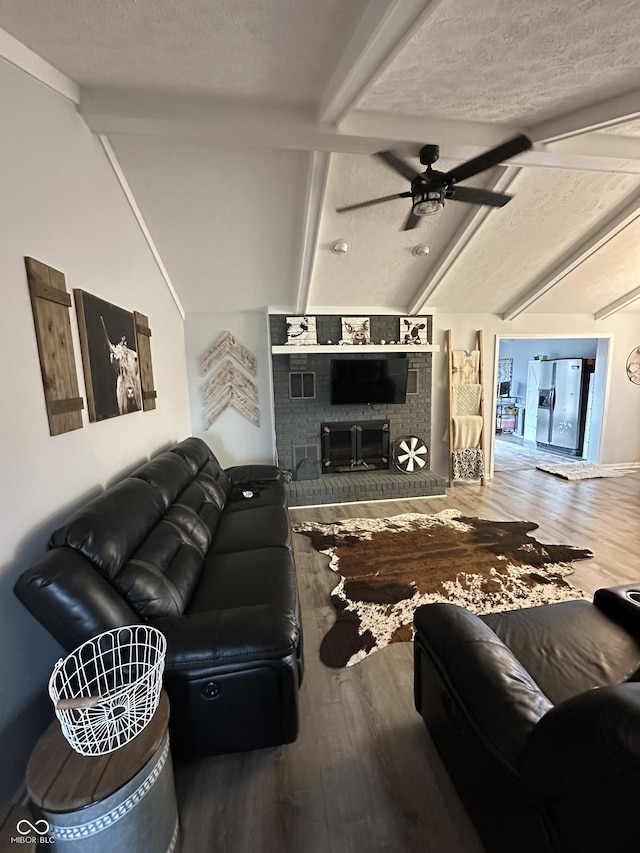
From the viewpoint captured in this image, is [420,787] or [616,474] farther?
[616,474]

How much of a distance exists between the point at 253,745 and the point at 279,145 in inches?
123

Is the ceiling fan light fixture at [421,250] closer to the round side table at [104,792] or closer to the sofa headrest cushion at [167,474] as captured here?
the sofa headrest cushion at [167,474]

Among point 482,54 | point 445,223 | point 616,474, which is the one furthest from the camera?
point 616,474

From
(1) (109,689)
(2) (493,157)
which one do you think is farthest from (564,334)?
(1) (109,689)

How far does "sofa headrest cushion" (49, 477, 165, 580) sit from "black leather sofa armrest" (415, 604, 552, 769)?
1.28 meters

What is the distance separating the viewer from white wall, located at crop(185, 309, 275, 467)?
15.5 ft

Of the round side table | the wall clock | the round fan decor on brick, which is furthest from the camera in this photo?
the wall clock

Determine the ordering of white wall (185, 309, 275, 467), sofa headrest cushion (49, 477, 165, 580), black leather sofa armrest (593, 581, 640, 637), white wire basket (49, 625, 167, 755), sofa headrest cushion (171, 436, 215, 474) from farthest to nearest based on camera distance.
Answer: white wall (185, 309, 275, 467) < sofa headrest cushion (171, 436, 215, 474) < black leather sofa armrest (593, 581, 640, 637) < sofa headrest cushion (49, 477, 165, 580) < white wire basket (49, 625, 167, 755)

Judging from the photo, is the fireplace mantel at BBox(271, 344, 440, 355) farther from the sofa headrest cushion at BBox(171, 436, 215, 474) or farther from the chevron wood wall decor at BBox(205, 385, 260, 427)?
the sofa headrest cushion at BBox(171, 436, 215, 474)

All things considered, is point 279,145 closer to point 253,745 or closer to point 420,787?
point 253,745

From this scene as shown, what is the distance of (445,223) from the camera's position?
11.3ft

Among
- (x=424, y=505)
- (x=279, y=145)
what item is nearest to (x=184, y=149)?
(x=279, y=145)

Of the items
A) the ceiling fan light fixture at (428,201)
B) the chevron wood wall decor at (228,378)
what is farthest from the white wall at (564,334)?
the ceiling fan light fixture at (428,201)

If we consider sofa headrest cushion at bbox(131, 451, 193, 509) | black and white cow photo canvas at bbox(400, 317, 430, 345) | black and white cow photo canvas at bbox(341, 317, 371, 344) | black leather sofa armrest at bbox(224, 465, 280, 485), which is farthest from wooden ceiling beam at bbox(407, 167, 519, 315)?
sofa headrest cushion at bbox(131, 451, 193, 509)
